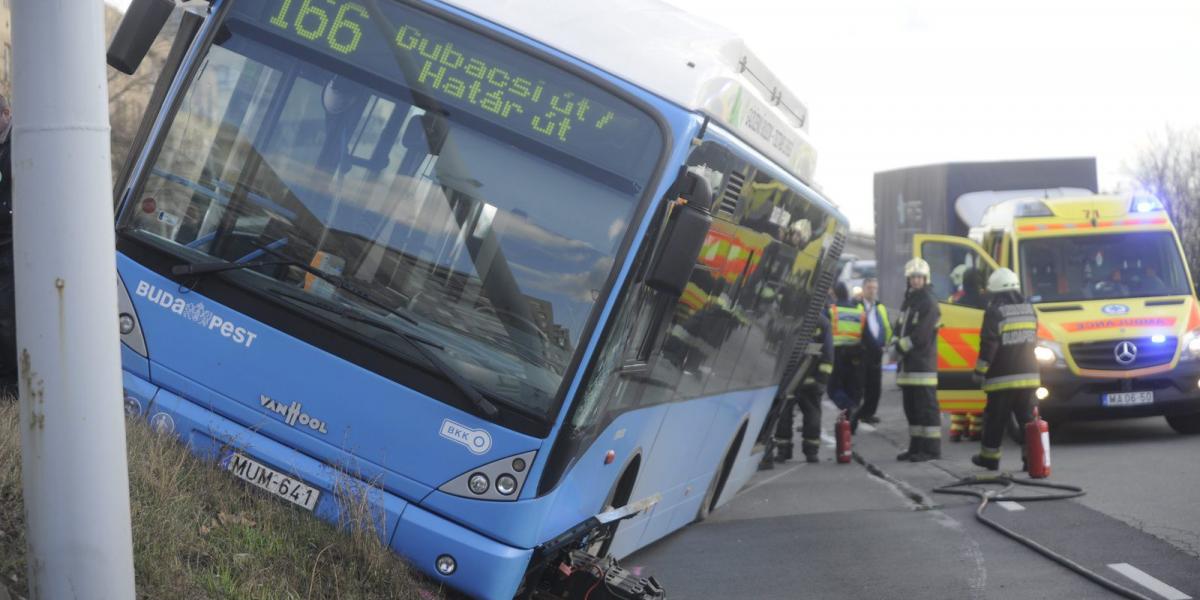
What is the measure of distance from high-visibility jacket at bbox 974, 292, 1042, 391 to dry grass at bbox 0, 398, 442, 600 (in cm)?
871

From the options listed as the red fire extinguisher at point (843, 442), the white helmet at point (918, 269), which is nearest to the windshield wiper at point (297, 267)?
the white helmet at point (918, 269)

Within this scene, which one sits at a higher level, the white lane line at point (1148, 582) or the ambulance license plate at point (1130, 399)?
the ambulance license plate at point (1130, 399)

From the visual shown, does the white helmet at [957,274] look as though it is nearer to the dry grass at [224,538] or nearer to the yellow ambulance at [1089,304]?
the yellow ambulance at [1089,304]

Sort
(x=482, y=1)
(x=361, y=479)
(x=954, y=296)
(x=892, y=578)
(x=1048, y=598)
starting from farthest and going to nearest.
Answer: (x=954, y=296) < (x=892, y=578) < (x=1048, y=598) < (x=482, y=1) < (x=361, y=479)

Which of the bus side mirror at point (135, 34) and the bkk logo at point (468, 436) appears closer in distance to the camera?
the bkk logo at point (468, 436)

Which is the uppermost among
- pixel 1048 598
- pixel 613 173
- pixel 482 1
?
pixel 482 1

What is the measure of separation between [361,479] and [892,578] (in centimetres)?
368

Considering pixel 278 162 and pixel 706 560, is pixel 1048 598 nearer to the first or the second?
pixel 706 560

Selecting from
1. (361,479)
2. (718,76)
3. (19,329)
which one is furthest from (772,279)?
(19,329)

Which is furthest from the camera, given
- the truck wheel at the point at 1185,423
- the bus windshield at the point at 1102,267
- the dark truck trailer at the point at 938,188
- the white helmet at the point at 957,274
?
the dark truck trailer at the point at 938,188

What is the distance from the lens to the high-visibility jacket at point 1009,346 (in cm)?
1395

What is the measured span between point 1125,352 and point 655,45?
10.4 meters

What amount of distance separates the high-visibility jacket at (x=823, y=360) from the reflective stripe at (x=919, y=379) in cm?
86

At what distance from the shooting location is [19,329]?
4.80 m
